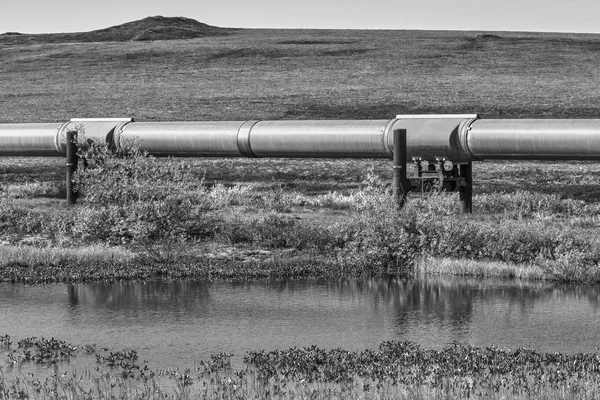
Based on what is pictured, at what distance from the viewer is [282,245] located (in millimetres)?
25000

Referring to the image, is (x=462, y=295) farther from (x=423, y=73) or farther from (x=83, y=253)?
(x=423, y=73)

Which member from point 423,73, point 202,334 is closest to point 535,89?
point 423,73

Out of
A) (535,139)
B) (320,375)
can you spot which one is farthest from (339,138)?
(320,375)

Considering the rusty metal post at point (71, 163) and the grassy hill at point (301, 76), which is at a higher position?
the grassy hill at point (301, 76)

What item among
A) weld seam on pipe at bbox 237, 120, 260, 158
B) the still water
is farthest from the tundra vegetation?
weld seam on pipe at bbox 237, 120, 260, 158

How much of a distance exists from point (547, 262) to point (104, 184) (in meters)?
11.2

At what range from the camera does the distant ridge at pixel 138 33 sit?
334ft

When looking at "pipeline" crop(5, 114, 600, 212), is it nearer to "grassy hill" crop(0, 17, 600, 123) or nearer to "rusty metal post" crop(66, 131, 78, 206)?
"rusty metal post" crop(66, 131, 78, 206)

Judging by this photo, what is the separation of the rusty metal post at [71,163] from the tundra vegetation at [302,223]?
66 centimetres

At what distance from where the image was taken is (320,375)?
1355cm

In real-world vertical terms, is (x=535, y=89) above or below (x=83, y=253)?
above

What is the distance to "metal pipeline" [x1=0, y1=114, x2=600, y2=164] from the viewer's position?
2578cm

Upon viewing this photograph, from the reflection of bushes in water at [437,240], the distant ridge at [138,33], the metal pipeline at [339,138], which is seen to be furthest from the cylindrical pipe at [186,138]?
the distant ridge at [138,33]

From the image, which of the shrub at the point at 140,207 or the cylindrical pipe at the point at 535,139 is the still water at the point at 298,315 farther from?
the cylindrical pipe at the point at 535,139
